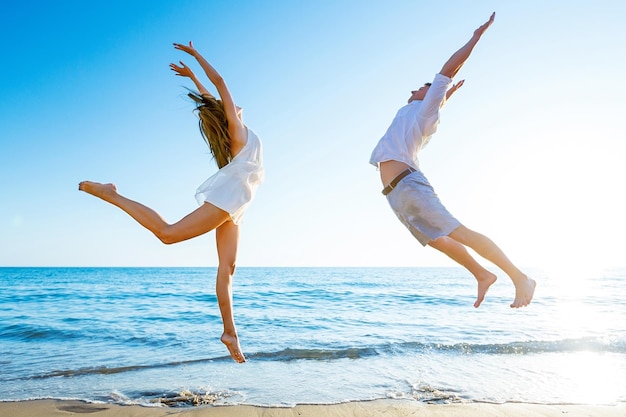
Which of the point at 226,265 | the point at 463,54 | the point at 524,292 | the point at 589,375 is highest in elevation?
the point at 463,54

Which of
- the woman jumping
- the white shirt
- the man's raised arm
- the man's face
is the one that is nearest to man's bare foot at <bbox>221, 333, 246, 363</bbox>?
the woman jumping

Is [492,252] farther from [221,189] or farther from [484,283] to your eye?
[221,189]

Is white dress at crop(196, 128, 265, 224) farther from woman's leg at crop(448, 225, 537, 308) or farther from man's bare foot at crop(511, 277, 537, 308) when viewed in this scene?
man's bare foot at crop(511, 277, 537, 308)

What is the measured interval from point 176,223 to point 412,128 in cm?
225

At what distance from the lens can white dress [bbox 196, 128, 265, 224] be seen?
4164 millimetres

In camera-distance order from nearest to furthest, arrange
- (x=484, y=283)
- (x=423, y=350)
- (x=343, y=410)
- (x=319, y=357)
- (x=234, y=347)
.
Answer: (x=484, y=283), (x=234, y=347), (x=343, y=410), (x=319, y=357), (x=423, y=350)

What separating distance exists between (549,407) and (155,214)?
4896 mm

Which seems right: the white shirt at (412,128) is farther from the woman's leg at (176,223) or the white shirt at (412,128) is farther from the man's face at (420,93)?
the woman's leg at (176,223)

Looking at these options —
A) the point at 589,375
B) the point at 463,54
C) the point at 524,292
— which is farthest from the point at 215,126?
the point at 589,375

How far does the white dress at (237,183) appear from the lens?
164 inches

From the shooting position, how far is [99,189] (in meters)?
4.32

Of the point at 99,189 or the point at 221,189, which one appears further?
the point at 99,189

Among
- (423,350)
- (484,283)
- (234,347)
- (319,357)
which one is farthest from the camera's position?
(423,350)

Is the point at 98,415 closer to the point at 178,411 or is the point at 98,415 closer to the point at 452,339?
the point at 178,411
